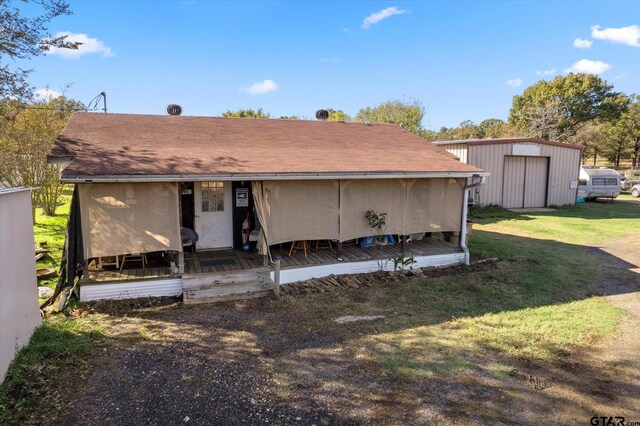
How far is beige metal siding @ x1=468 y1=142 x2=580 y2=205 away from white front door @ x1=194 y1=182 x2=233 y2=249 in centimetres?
1356

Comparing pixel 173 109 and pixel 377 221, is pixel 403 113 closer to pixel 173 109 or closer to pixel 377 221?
pixel 173 109

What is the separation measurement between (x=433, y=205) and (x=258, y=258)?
15.7ft

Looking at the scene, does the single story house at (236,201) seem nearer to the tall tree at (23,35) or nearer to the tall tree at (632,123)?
the tall tree at (23,35)

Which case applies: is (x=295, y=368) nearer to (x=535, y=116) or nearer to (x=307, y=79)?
(x=307, y=79)

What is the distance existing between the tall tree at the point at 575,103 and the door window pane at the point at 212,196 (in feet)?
142

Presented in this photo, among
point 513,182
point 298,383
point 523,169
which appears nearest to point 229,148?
point 298,383

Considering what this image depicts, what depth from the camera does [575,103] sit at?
1780 inches

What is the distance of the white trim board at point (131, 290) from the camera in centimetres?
708

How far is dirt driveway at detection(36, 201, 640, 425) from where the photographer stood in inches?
157

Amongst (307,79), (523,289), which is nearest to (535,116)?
(307,79)

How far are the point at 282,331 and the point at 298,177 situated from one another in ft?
10.6

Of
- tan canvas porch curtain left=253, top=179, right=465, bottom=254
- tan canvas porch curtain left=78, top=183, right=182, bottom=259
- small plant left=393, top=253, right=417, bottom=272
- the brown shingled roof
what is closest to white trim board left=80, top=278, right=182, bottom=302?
tan canvas porch curtain left=78, top=183, right=182, bottom=259

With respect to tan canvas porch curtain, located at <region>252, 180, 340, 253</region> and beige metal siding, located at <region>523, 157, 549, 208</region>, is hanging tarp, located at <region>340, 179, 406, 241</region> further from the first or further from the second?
beige metal siding, located at <region>523, 157, 549, 208</region>

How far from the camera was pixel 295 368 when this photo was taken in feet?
16.3
